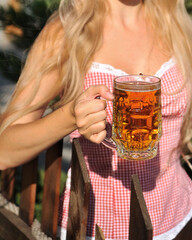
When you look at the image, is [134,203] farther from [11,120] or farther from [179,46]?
[179,46]

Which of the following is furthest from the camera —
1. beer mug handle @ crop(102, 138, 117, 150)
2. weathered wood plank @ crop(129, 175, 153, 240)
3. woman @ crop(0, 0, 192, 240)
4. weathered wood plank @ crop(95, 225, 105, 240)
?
woman @ crop(0, 0, 192, 240)

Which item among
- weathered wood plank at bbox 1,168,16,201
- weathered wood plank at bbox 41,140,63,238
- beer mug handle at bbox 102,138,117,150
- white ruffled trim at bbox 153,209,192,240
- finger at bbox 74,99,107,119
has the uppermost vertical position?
finger at bbox 74,99,107,119

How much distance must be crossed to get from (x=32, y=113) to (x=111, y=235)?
0.54 m

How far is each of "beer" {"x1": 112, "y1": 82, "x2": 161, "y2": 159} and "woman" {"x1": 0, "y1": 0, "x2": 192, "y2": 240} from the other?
32cm

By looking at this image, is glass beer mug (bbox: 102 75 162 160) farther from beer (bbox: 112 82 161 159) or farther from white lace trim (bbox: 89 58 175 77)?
white lace trim (bbox: 89 58 175 77)

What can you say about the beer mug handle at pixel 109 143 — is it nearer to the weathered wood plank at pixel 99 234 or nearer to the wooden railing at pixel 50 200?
the wooden railing at pixel 50 200

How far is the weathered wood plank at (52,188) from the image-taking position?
1.61 m

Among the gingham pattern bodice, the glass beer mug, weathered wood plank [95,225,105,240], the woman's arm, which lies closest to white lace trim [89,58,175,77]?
the gingham pattern bodice

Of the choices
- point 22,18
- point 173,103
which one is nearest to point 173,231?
point 173,103

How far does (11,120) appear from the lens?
1.74 meters

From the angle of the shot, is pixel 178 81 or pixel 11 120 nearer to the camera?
pixel 11 120

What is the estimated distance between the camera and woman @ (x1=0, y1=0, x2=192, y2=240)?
5.66 ft

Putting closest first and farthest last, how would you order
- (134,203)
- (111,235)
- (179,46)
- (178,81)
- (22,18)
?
(134,203) → (111,235) → (178,81) → (179,46) → (22,18)

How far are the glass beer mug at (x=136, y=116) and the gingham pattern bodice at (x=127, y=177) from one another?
14.7 inches
